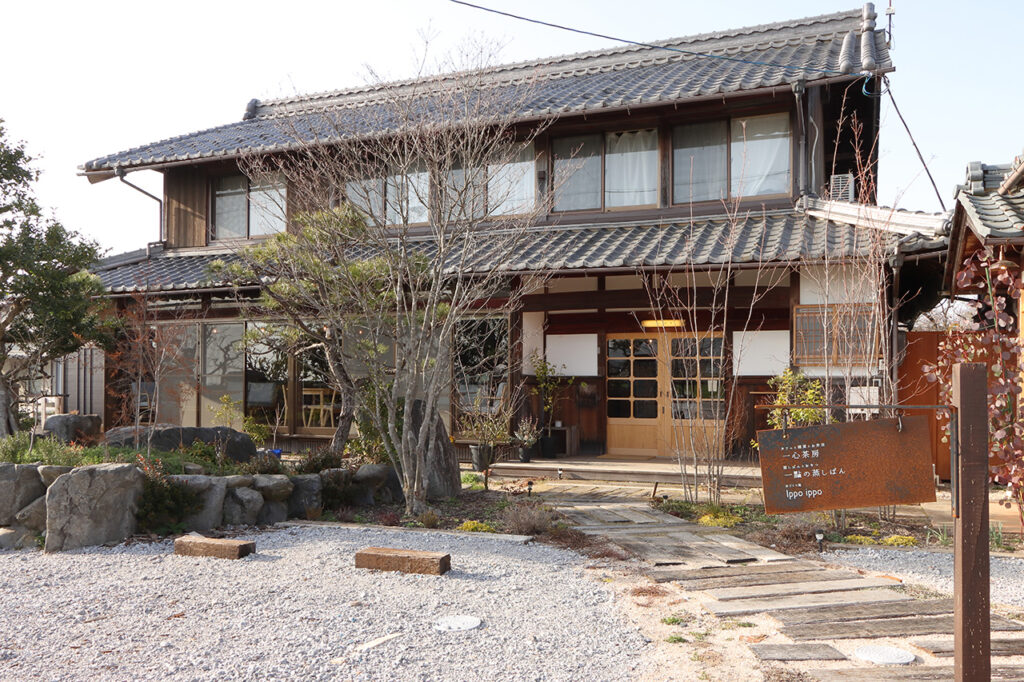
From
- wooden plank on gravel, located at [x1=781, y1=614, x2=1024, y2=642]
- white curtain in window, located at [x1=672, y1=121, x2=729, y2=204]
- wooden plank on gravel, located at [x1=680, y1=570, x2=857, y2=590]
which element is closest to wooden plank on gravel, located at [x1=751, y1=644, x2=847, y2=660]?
wooden plank on gravel, located at [x1=781, y1=614, x2=1024, y2=642]

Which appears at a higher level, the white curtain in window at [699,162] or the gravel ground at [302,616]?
the white curtain in window at [699,162]

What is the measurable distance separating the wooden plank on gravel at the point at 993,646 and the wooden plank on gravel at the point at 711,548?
1.71m

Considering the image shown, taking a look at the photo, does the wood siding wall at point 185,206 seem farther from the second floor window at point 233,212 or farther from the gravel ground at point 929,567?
the gravel ground at point 929,567

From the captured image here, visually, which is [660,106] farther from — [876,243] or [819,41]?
[876,243]

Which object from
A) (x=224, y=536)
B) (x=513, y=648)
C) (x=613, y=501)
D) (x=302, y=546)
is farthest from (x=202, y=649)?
(x=613, y=501)

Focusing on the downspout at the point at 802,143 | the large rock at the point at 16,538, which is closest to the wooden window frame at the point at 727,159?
the downspout at the point at 802,143

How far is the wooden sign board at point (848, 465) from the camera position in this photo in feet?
12.0

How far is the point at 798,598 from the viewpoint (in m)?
4.57

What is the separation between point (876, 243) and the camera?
697 cm

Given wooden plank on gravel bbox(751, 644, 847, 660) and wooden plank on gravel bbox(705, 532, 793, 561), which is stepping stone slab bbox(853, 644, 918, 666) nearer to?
wooden plank on gravel bbox(751, 644, 847, 660)

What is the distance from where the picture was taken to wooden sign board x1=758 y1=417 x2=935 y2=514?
12.0 ft

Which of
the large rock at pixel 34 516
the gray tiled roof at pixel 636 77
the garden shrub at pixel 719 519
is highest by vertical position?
the gray tiled roof at pixel 636 77

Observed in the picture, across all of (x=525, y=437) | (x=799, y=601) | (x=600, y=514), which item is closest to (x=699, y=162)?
(x=525, y=437)

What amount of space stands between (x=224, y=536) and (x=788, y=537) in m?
4.57
